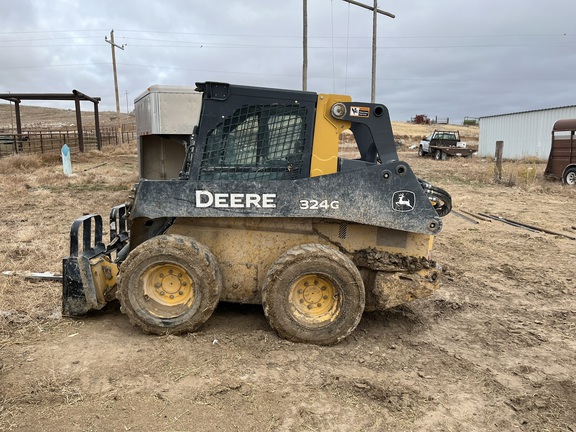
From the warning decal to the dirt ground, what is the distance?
2147mm

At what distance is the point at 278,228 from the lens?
4668 millimetres

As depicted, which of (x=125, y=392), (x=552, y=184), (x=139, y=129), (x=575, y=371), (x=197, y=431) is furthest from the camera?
(x=552, y=184)

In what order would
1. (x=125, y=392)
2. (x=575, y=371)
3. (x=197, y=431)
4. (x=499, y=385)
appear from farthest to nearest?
(x=575, y=371), (x=499, y=385), (x=125, y=392), (x=197, y=431)

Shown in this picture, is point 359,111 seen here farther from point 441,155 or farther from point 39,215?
point 441,155

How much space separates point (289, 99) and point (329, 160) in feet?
2.21

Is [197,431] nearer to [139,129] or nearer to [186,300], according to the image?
[186,300]

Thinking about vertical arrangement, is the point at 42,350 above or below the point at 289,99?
below

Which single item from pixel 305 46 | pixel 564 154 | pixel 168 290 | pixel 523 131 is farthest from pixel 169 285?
pixel 523 131

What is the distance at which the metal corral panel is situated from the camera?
10.9 metres

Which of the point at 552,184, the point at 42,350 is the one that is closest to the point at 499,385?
the point at 42,350

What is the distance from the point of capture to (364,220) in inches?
173

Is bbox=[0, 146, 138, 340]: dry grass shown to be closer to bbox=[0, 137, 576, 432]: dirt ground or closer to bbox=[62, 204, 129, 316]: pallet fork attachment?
bbox=[0, 137, 576, 432]: dirt ground

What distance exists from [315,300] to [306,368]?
0.75 metres

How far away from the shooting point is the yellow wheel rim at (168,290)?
4.54 metres
